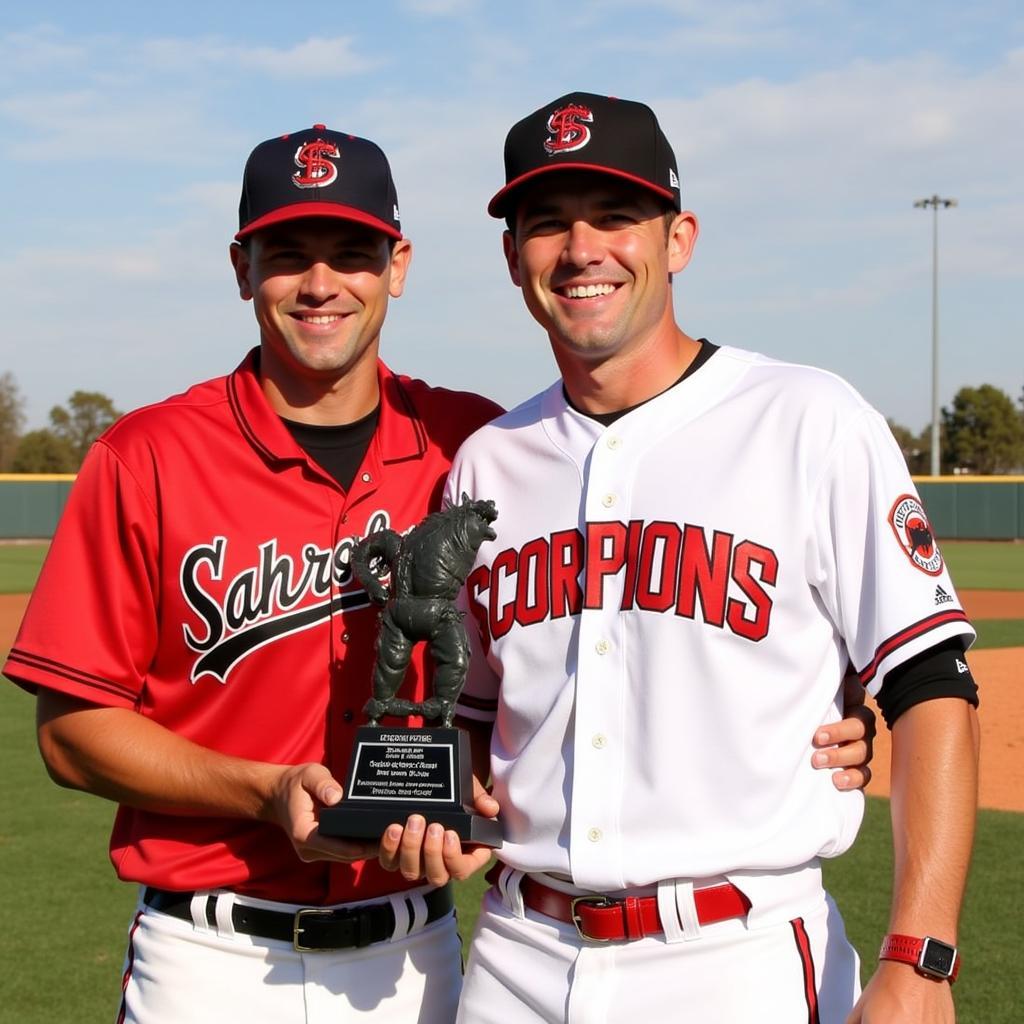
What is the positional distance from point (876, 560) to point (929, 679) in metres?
0.21

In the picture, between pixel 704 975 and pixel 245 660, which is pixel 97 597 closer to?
pixel 245 660

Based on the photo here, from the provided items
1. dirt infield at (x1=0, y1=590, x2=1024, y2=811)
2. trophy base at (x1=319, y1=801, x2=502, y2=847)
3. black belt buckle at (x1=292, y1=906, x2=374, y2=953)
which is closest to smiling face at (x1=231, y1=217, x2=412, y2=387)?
trophy base at (x1=319, y1=801, x2=502, y2=847)

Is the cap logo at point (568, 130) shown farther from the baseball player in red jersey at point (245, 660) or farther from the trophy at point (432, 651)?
the trophy at point (432, 651)

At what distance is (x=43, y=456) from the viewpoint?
5769 centimetres

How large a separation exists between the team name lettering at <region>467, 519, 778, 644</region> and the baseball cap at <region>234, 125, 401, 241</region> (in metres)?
0.76

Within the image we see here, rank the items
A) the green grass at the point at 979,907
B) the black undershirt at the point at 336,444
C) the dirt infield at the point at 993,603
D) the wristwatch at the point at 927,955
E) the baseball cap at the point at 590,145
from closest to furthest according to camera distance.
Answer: the wristwatch at the point at 927,955 → the baseball cap at the point at 590,145 → the black undershirt at the point at 336,444 → the green grass at the point at 979,907 → the dirt infield at the point at 993,603

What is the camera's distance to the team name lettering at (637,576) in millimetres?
A: 2248

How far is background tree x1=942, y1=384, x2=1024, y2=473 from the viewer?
57.2 m

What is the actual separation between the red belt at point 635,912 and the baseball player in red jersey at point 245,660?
1.64 feet

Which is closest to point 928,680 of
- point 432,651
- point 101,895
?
point 432,651

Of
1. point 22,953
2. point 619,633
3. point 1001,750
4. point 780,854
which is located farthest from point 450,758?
point 1001,750

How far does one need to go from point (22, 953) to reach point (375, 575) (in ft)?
10.3

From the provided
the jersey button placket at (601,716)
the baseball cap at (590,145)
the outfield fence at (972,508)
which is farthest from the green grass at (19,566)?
the jersey button placket at (601,716)

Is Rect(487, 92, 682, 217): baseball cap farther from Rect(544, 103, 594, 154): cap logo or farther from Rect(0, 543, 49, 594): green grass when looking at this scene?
Rect(0, 543, 49, 594): green grass
